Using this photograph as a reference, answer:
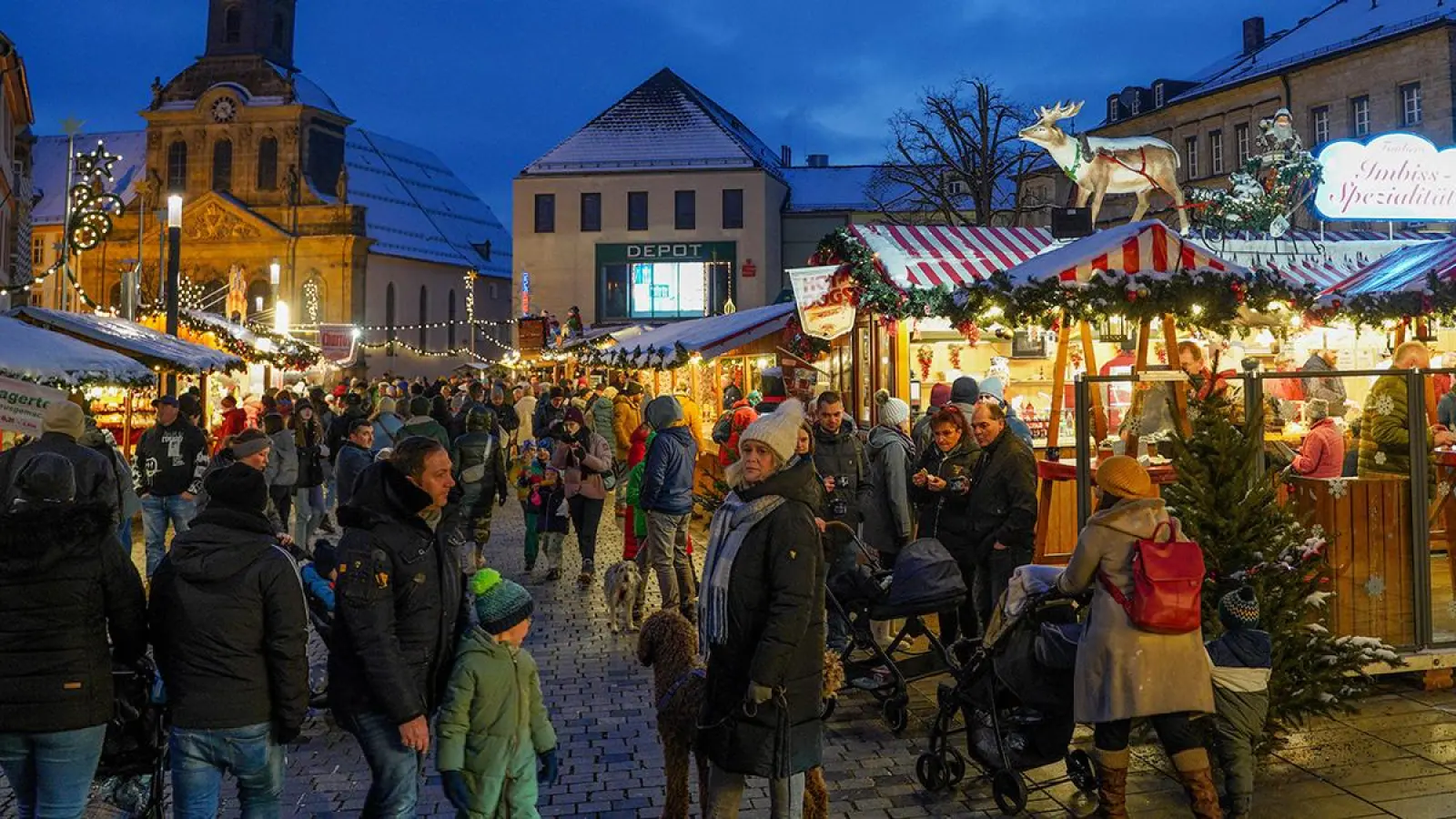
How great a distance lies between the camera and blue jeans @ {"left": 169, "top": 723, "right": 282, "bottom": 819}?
4.06 m

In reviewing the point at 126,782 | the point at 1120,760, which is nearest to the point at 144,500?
the point at 126,782

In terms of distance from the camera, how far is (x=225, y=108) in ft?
205

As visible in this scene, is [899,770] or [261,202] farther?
[261,202]

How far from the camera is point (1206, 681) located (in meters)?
4.89

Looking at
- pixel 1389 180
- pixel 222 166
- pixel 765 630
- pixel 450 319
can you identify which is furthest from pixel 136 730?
pixel 450 319

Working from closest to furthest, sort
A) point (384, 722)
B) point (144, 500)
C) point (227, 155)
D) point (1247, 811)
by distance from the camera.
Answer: point (384, 722) < point (1247, 811) < point (144, 500) < point (227, 155)

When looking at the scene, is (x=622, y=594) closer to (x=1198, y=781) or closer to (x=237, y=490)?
(x=1198, y=781)

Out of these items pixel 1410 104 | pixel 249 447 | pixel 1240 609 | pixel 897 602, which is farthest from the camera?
pixel 1410 104

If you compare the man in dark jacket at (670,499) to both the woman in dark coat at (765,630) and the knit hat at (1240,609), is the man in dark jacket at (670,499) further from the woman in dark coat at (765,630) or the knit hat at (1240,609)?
the woman in dark coat at (765,630)

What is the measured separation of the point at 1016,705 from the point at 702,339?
1516 centimetres

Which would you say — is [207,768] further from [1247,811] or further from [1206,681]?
[1247,811]

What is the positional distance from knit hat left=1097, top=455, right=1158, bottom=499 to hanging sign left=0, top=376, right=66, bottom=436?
7.72 metres

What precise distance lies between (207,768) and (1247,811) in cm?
416

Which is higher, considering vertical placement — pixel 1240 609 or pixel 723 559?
pixel 723 559
